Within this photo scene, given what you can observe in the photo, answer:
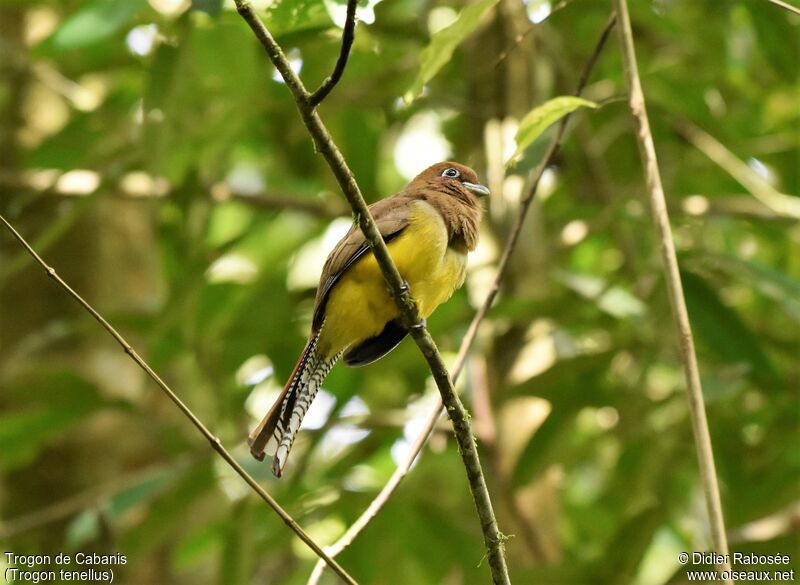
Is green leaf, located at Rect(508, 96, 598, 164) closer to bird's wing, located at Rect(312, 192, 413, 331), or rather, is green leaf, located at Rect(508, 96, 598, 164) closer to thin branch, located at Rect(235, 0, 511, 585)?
thin branch, located at Rect(235, 0, 511, 585)

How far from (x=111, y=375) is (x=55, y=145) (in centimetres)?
126

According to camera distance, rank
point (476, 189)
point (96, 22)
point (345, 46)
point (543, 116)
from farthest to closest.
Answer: point (476, 189) → point (96, 22) → point (543, 116) → point (345, 46)

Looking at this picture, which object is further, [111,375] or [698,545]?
[698,545]

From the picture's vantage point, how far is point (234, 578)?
14.2ft

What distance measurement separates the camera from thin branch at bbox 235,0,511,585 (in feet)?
7.12

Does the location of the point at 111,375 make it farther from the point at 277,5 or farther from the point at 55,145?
the point at 277,5

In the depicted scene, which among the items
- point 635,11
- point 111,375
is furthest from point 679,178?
point 111,375

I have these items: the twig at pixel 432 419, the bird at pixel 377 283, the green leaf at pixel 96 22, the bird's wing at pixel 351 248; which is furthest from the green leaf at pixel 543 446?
the green leaf at pixel 96 22

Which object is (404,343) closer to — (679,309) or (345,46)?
(679,309)

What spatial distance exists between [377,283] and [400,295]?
3.27 ft

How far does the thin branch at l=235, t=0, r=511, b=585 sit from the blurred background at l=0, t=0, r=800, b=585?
113 cm

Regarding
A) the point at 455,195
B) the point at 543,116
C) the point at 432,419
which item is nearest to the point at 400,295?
the point at 432,419

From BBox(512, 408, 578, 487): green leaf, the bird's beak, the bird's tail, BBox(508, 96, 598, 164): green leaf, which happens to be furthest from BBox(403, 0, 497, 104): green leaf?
BBox(512, 408, 578, 487): green leaf

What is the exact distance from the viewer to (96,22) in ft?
12.7
